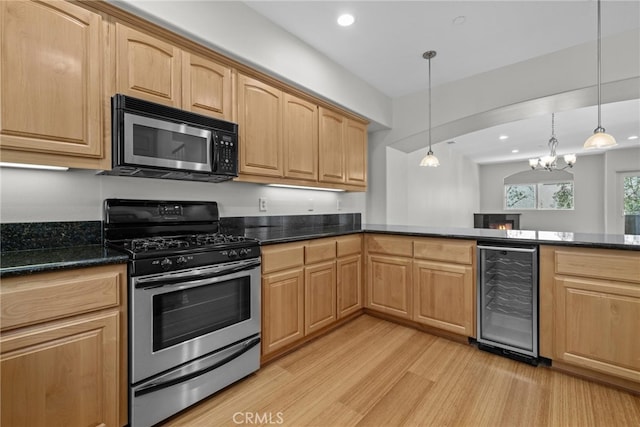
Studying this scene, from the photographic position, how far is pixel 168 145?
190cm

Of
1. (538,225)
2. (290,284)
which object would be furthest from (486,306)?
(538,225)

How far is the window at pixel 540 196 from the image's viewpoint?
329 inches

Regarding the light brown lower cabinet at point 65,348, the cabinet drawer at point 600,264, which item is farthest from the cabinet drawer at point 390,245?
the light brown lower cabinet at point 65,348

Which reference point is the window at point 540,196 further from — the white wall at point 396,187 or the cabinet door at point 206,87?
the cabinet door at point 206,87

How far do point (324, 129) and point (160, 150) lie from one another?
5.70 feet

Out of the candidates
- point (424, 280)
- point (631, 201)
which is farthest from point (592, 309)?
point (631, 201)

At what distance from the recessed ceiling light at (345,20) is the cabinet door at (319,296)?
2.09 metres

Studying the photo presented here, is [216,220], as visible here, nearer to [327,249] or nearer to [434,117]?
[327,249]

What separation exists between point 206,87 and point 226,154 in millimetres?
495

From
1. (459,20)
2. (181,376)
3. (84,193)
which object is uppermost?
(459,20)

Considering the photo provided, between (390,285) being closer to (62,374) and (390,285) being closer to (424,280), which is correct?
(424,280)

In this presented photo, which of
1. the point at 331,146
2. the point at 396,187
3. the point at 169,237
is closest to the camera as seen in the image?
the point at 169,237

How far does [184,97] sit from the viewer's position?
201 cm

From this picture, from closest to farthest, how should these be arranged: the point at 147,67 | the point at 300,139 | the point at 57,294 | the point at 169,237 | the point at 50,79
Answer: the point at 57,294
the point at 50,79
the point at 147,67
the point at 169,237
the point at 300,139
